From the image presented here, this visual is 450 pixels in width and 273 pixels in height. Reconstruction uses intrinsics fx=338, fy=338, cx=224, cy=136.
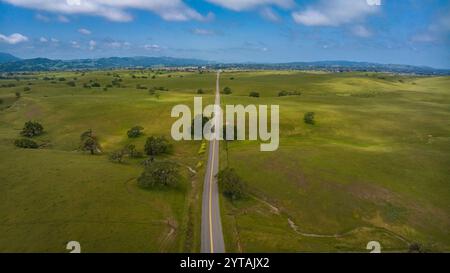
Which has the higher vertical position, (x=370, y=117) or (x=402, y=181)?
(x=370, y=117)

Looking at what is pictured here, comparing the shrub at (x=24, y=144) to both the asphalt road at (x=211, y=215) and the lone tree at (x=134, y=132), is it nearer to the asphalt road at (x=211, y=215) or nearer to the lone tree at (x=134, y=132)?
the lone tree at (x=134, y=132)

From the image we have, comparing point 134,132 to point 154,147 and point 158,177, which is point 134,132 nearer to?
point 154,147

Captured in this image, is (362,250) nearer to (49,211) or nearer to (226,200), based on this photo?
(226,200)

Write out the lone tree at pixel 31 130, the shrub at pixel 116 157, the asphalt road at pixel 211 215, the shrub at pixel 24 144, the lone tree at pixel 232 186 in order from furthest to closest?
the lone tree at pixel 31 130 < the shrub at pixel 24 144 < the shrub at pixel 116 157 < the lone tree at pixel 232 186 < the asphalt road at pixel 211 215

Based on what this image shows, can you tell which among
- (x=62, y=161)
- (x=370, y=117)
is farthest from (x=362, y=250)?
(x=370, y=117)

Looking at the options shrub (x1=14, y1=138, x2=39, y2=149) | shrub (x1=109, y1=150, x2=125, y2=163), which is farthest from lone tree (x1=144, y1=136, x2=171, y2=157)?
shrub (x1=14, y1=138, x2=39, y2=149)

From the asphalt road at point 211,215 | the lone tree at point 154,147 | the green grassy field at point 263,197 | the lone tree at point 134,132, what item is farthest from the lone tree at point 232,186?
the lone tree at point 134,132

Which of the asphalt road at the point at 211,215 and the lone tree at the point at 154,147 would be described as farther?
the lone tree at the point at 154,147

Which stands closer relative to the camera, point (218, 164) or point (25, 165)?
point (25, 165)
